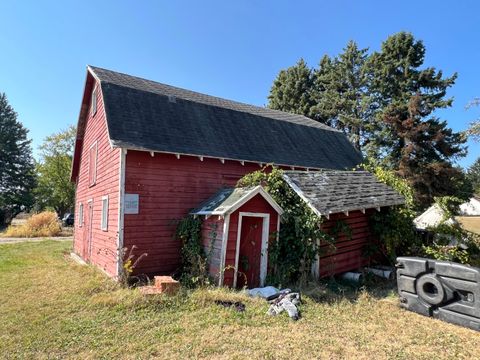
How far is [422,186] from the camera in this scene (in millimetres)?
20922

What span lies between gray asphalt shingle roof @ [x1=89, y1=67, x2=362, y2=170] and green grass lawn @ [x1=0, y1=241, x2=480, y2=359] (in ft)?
14.0

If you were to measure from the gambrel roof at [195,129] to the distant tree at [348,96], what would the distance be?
14.1m

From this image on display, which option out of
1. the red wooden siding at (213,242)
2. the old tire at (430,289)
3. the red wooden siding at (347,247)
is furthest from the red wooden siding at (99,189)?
the old tire at (430,289)

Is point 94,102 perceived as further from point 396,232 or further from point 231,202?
point 396,232

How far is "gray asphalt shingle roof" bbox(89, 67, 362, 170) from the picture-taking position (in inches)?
391

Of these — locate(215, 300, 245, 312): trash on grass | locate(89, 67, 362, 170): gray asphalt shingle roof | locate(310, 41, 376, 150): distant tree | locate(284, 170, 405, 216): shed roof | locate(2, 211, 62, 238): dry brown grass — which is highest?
locate(310, 41, 376, 150): distant tree

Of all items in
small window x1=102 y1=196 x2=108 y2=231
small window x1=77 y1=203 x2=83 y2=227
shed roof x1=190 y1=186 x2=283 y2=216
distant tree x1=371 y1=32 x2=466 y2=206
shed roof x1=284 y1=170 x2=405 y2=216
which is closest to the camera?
shed roof x1=190 y1=186 x2=283 y2=216

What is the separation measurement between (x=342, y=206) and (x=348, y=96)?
2486 cm

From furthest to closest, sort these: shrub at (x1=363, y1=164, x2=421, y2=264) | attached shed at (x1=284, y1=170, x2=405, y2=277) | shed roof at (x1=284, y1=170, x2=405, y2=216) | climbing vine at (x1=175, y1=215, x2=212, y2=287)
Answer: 1. shrub at (x1=363, y1=164, x2=421, y2=264)
2. attached shed at (x1=284, y1=170, x2=405, y2=277)
3. shed roof at (x1=284, y1=170, x2=405, y2=216)
4. climbing vine at (x1=175, y1=215, x2=212, y2=287)

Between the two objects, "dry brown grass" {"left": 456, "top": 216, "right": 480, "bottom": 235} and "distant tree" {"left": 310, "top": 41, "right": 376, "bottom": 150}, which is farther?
"distant tree" {"left": 310, "top": 41, "right": 376, "bottom": 150}

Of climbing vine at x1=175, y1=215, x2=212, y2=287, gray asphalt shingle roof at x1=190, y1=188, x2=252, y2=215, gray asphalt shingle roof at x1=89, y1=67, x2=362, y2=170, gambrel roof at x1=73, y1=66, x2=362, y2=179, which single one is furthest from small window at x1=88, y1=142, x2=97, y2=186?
gray asphalt shingle roof at x1=190, y1=188, x2=252, y2=215

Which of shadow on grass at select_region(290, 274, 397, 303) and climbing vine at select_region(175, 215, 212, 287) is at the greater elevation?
climbing vine at select_region(175, 215, 212, 287)

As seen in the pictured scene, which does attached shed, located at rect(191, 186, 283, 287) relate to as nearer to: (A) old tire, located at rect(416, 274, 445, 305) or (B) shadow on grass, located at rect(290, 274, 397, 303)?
(B) shadow on grass, located at rect(290, 274, 397, 303)

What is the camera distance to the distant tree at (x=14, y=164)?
1677 inches
